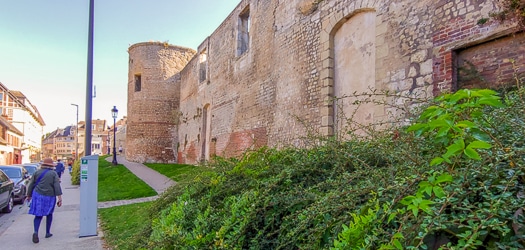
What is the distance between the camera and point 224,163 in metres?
3.86

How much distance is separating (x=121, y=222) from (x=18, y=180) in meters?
8.03

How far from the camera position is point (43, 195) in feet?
20.9

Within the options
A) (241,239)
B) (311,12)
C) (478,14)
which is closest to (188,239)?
(241,239)

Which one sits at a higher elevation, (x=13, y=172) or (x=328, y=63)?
(x=328, y=63)

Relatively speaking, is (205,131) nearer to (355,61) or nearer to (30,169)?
(30,169)

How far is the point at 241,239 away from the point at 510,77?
201 inches

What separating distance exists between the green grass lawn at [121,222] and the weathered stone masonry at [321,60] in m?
1.73

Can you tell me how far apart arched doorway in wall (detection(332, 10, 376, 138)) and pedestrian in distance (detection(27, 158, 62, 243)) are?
19.8ft

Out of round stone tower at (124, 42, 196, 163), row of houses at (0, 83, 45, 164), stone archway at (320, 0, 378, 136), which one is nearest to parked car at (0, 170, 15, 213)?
stone archway at (320, 0, 378, 136)

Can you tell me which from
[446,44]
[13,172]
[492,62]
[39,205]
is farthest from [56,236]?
[13,172]

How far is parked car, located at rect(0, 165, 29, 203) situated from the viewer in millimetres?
11867

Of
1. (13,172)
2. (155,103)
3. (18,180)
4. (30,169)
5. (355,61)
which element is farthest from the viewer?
(155,103)

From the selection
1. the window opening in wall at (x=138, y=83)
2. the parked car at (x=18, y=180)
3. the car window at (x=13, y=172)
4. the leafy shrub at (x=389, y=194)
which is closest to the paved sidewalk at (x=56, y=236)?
the leafy shrub at (x=389, y=194)

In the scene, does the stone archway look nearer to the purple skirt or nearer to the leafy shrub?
the leafy shrub
